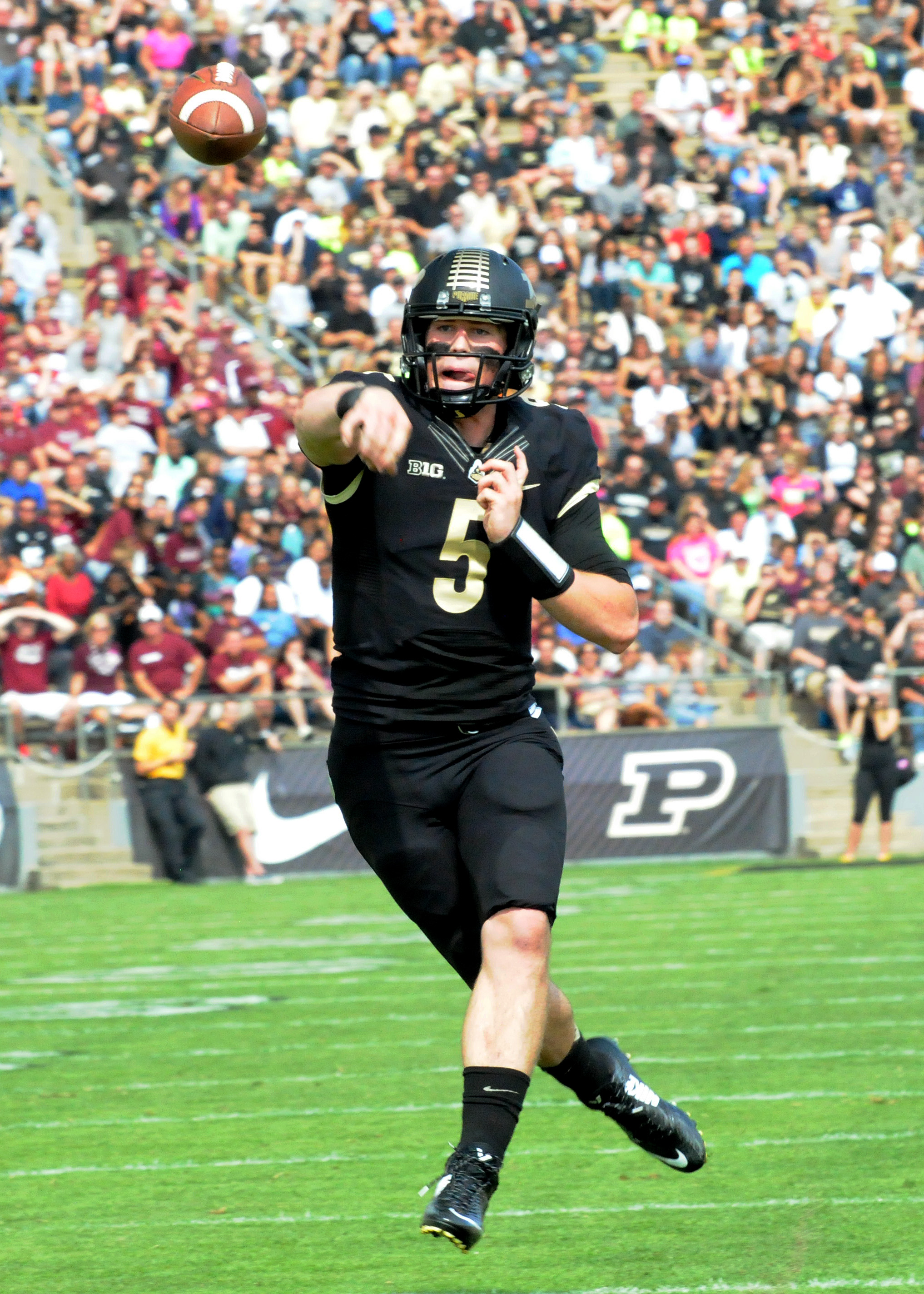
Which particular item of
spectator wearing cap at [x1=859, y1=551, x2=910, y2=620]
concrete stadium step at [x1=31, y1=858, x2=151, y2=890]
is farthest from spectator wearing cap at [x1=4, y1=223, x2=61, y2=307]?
spectator wearing cap at [x1=859, y1=551, x2=910, y2=620]

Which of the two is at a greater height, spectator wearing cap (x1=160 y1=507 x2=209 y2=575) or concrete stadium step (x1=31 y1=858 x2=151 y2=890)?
spectator wearing cap (x1=160 y1=507 x2=209 y2=575)

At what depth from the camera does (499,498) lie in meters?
4.18

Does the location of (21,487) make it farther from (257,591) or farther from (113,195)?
(113,195)

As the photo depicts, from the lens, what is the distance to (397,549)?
437cm

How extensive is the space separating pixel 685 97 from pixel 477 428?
1727cm

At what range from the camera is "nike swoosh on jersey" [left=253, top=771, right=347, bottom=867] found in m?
15.6

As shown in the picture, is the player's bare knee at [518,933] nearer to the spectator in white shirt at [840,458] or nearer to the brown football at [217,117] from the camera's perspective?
the brown football at [217,117]

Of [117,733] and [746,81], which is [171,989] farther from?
[746,81]

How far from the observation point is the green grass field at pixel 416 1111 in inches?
187

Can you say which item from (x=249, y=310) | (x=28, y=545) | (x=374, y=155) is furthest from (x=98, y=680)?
(x=374, y=155)

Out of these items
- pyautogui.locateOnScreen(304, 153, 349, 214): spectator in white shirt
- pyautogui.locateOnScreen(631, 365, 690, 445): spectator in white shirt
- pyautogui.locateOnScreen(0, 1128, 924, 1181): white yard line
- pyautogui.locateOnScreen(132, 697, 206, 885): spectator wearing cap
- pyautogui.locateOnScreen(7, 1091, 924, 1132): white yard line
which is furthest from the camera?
pyautogui.locateOnScreen(304, 153, 349, 214): spectator in white shirt

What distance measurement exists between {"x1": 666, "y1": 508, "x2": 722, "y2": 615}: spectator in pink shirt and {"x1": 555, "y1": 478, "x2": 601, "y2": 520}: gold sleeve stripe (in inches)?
482

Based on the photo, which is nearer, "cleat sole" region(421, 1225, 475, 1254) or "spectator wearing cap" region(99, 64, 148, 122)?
"cleat sole" region(421, 1225, 475, 1254)

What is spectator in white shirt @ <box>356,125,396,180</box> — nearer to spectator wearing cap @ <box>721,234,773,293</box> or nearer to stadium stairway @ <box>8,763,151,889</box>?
spectator wearing cap @ <box>721,234,773,293</box>
